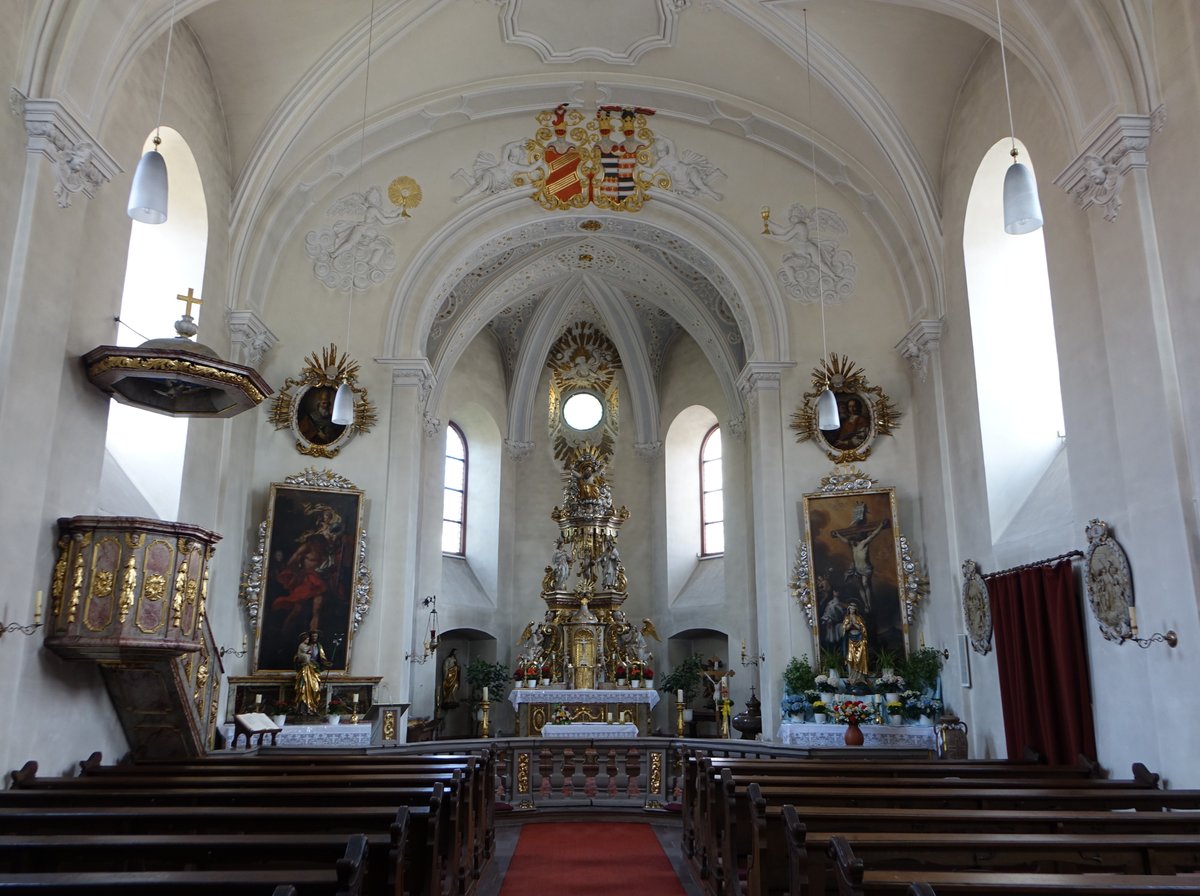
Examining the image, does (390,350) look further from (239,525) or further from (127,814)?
Answer: (127,814)

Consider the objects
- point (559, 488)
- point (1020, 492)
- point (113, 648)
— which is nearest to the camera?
point (113, 648)

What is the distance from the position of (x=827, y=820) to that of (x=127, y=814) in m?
3.84

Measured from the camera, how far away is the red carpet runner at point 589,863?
7.77m

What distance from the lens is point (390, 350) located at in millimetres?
14828

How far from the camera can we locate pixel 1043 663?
10.2 metres

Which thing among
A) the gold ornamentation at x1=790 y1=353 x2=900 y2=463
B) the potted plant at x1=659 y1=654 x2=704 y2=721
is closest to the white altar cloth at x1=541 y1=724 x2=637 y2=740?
the potted plant at x1=659 y1=654 x2=704 y2=721

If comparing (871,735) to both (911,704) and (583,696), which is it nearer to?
(911,704)

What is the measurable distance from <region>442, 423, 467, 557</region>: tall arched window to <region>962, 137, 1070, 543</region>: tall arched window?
11280 millimetres

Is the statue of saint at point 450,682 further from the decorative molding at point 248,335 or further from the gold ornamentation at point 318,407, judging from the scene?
the decorative molding at point 248,335

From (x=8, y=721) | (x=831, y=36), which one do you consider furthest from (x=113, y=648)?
(x=831, y=36)

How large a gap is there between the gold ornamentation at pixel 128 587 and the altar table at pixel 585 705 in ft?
26.9

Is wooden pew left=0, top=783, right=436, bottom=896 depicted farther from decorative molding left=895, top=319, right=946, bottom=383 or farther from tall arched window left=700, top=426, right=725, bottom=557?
tall arched window left=700, top=426, right=725, bottom=557

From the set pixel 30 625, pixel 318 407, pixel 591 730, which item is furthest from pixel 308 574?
pixel 30 625

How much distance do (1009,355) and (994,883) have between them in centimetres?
946
